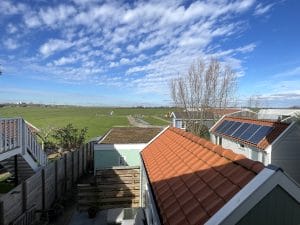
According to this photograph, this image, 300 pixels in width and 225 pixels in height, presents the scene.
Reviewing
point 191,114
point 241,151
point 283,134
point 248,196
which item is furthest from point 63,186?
point 191,114

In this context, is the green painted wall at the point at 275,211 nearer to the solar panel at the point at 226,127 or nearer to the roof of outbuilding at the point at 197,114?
the solar panel at the point at 226,127

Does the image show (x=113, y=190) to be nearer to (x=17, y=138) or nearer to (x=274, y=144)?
(x=17, y=138)

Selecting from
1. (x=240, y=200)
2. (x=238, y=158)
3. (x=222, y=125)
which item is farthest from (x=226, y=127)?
(x=240, y=200)

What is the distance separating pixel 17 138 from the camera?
1286cm

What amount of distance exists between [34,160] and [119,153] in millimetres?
9548

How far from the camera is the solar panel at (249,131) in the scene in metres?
19.0

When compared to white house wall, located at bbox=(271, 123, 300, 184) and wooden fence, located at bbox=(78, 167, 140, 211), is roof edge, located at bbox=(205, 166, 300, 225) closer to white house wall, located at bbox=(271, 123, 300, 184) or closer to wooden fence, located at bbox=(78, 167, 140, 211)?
wooden fence, located at bbox=(78, 167, 140, 211)

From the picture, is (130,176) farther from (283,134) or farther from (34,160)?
(283,134)

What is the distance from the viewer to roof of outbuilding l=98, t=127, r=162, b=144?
25.5 m

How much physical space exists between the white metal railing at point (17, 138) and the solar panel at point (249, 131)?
Result: 40.8 ft

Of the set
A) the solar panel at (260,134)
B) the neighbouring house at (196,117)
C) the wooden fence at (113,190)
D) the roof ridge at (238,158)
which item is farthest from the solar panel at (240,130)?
the neighbouring house at (196,117)

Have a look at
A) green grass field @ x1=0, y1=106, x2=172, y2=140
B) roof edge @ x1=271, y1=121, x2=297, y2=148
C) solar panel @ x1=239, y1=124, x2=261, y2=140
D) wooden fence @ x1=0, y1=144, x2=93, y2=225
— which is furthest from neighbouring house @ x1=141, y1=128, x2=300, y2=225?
green grass field @ x1=0, y1=106, x2=172, y2=140

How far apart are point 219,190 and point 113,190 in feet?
39.8

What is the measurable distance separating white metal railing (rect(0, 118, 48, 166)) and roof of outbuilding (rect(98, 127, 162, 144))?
1039cm
